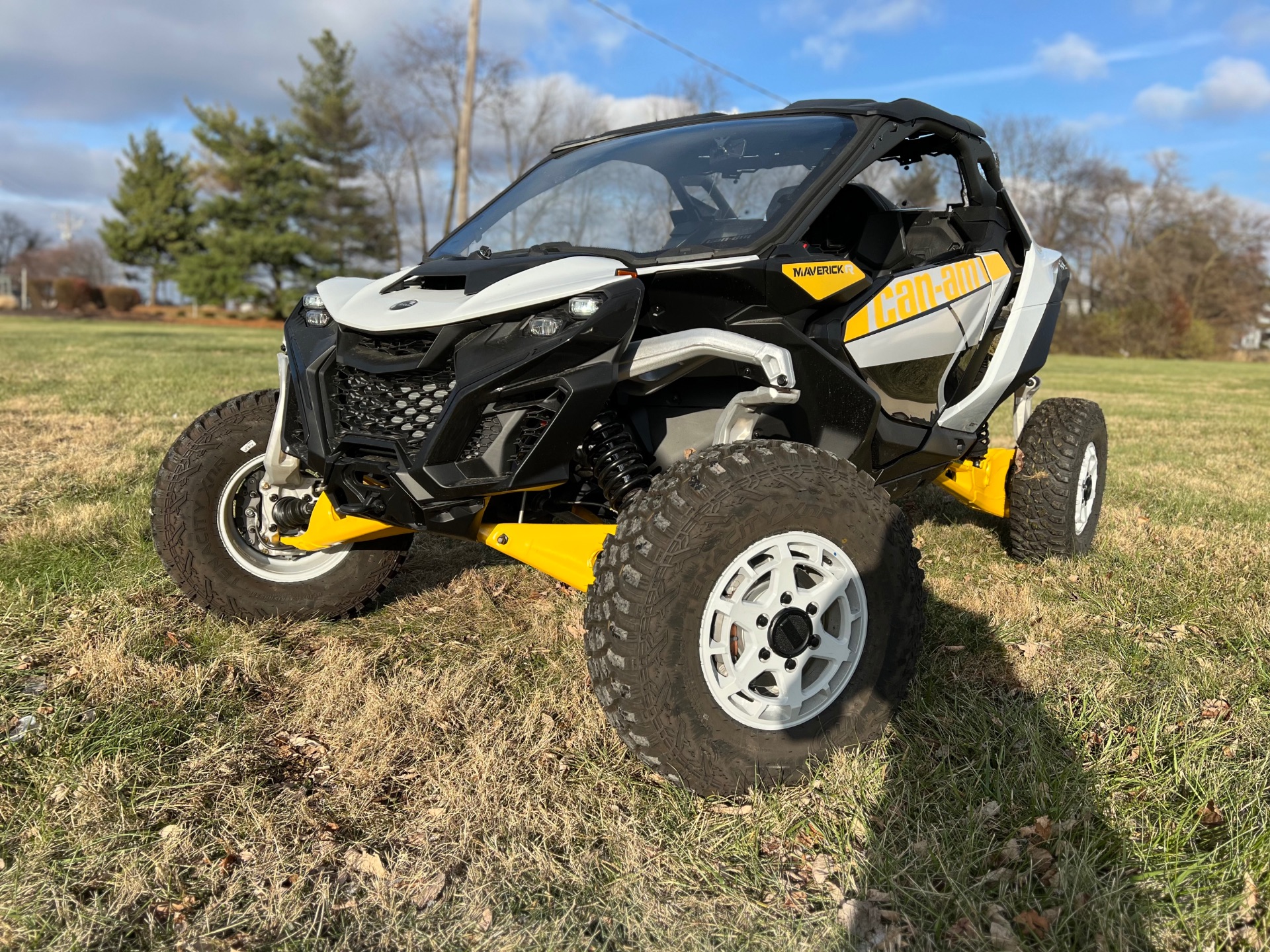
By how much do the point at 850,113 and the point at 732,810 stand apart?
256cm

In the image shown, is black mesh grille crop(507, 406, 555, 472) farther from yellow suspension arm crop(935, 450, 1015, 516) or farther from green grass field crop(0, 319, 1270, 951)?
yellow suspension arm crop(935, 450, 1015, 516)

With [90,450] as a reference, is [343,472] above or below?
above

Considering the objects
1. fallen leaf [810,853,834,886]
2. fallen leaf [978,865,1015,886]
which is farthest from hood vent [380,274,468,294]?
fallen leaf [978,865,1015,886]

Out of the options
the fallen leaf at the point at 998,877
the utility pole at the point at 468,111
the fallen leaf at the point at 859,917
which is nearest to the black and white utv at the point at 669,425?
the fallen leaf at the point at 859,917

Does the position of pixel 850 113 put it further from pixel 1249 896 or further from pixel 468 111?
pixel 468 111

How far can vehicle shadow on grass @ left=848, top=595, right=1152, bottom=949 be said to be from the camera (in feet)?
6.95

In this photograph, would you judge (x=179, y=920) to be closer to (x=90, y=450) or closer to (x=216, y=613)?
(x=216, y=613)

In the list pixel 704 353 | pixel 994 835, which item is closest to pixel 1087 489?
pixel 994 835

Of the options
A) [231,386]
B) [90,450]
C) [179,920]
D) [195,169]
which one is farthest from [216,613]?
[195,169]

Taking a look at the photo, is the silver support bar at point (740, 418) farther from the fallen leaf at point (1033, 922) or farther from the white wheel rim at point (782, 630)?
the fallen leaf at point (1033, 922)

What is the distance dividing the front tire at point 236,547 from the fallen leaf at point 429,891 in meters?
1.57

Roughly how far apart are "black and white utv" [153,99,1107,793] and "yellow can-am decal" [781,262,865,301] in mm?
10

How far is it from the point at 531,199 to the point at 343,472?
1.64 meters

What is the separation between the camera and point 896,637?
2809mm
